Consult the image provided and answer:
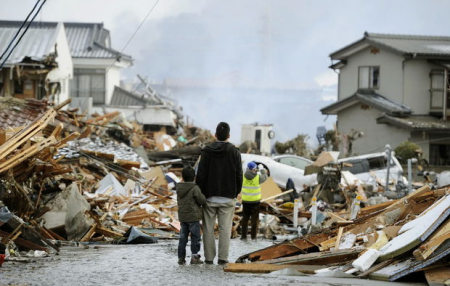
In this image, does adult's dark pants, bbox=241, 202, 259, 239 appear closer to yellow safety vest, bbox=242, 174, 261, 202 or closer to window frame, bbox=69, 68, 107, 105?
yellow safety vest, bbox=242, 174, 261, 202

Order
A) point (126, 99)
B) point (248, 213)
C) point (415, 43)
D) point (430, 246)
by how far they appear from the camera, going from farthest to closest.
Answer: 1. point (126, 99)
2. point (415, 43)
3. point (248, 213)
4. point (430, 246)

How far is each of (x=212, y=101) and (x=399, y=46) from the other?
90032 millimetres

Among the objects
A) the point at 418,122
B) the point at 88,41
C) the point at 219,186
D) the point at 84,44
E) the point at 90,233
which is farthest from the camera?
the point at 88,41

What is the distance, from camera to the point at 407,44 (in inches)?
2056

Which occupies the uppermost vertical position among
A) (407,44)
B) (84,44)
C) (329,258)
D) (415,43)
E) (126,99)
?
(84,44)

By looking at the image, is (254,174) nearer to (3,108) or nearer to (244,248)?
(244,248)

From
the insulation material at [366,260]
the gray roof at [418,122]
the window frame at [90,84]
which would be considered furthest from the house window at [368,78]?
the insulation material at [366,260]

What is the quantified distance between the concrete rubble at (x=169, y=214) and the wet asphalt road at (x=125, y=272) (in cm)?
38

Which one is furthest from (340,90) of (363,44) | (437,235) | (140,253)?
(437,235)

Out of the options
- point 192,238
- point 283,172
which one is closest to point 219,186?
point 192,238

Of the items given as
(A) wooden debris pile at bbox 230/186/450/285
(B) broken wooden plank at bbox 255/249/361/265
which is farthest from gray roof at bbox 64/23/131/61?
(B) broken wooden plank at bbox 255/249/361/265

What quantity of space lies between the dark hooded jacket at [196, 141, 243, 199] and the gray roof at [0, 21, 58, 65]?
26.9 m

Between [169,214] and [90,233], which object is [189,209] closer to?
[90,233]

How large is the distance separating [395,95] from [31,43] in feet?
67.3
